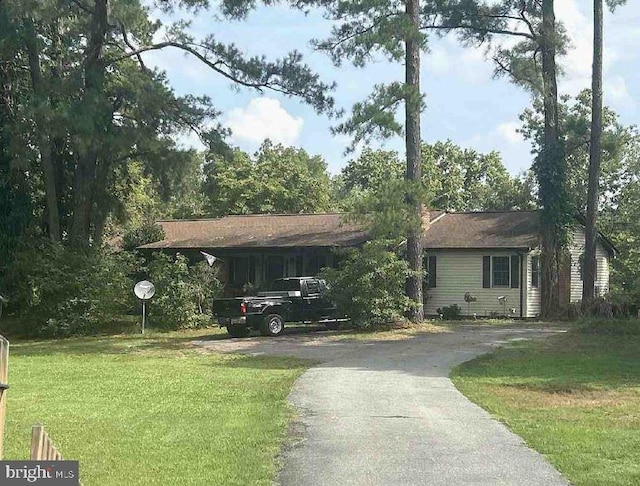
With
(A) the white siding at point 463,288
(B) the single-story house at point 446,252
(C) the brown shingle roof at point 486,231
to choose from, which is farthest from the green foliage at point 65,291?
(C) the brown shingle roof at point 486,231

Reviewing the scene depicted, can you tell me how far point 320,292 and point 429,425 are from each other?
1714cm

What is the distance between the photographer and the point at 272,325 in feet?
83.2

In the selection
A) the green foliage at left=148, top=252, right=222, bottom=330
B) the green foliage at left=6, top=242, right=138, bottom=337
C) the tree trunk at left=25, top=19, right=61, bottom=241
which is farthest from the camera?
the green foliage at left=148, top=252, right=222, bottom=330

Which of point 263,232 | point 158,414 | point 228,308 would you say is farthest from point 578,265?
point 158,414

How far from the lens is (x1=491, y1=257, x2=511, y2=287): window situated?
32094mm

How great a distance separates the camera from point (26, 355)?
20.6 meters

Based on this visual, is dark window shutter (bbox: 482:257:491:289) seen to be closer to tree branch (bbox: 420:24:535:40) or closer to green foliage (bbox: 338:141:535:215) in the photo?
tree branch (bbox: 420:24:535:40)

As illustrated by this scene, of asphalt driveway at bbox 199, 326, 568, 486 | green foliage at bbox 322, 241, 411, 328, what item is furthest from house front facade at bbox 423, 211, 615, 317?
asphalt driveway at bbox 199, 326, 568, 486

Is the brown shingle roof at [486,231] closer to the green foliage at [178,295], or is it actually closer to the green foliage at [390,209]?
the green foliage at [390,209]

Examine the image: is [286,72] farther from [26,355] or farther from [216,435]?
[216,435]

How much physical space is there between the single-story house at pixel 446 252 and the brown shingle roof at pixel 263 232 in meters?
0.05

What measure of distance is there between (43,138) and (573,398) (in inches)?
780

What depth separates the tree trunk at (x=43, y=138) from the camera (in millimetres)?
24403

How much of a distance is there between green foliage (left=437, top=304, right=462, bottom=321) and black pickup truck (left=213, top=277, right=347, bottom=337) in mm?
6148
